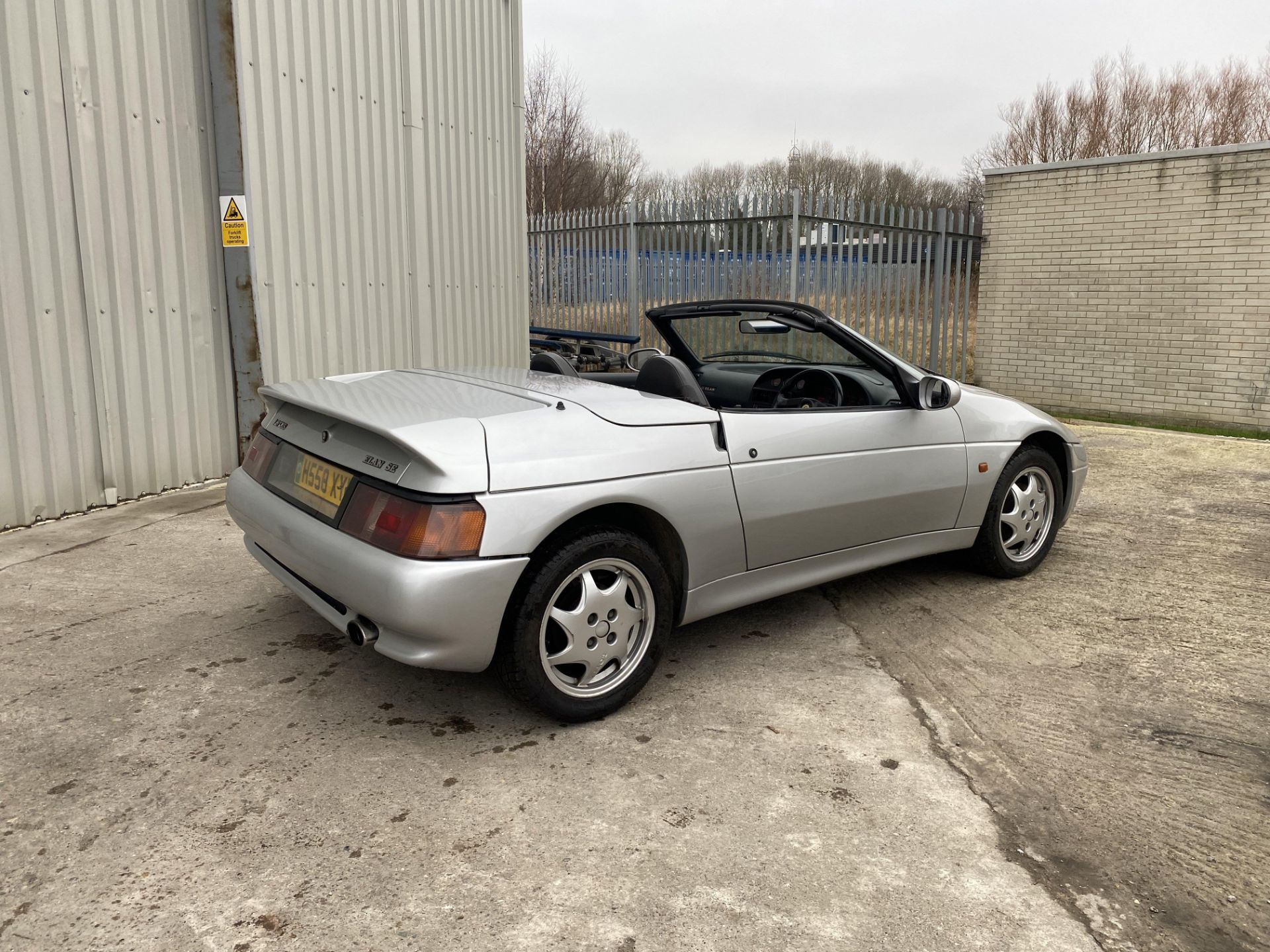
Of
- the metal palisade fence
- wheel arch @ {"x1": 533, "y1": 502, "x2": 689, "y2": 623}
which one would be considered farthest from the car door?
the metal palisade fence

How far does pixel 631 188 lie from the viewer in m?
31.3

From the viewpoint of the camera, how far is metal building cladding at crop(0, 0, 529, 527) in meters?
5.12

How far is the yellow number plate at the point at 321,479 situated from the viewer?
9.70ft

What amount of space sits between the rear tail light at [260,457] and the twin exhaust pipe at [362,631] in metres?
0.89

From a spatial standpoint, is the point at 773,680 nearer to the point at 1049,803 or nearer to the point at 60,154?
the point at 1049,803

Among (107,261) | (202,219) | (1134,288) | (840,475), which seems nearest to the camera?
(840,475)

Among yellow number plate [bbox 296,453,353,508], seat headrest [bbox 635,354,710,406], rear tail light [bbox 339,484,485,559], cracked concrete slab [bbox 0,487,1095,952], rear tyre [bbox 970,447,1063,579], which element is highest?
seat headrest [bbox 635,354,710,406]

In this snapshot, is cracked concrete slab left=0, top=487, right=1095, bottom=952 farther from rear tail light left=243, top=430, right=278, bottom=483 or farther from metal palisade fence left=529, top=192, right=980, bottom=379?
metal palisade fence left=529, top=192, right=980, bottom=379

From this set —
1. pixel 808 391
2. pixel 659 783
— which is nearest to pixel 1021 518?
pixel 808 391

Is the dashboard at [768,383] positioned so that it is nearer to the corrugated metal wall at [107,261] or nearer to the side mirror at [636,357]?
the side mirror at [636,357]

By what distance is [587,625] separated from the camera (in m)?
2.96

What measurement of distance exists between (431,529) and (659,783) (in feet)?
3.30

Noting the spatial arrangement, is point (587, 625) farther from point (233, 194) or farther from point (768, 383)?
point (233, 194)

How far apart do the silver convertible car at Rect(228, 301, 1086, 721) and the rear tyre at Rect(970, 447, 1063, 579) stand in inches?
3.7
